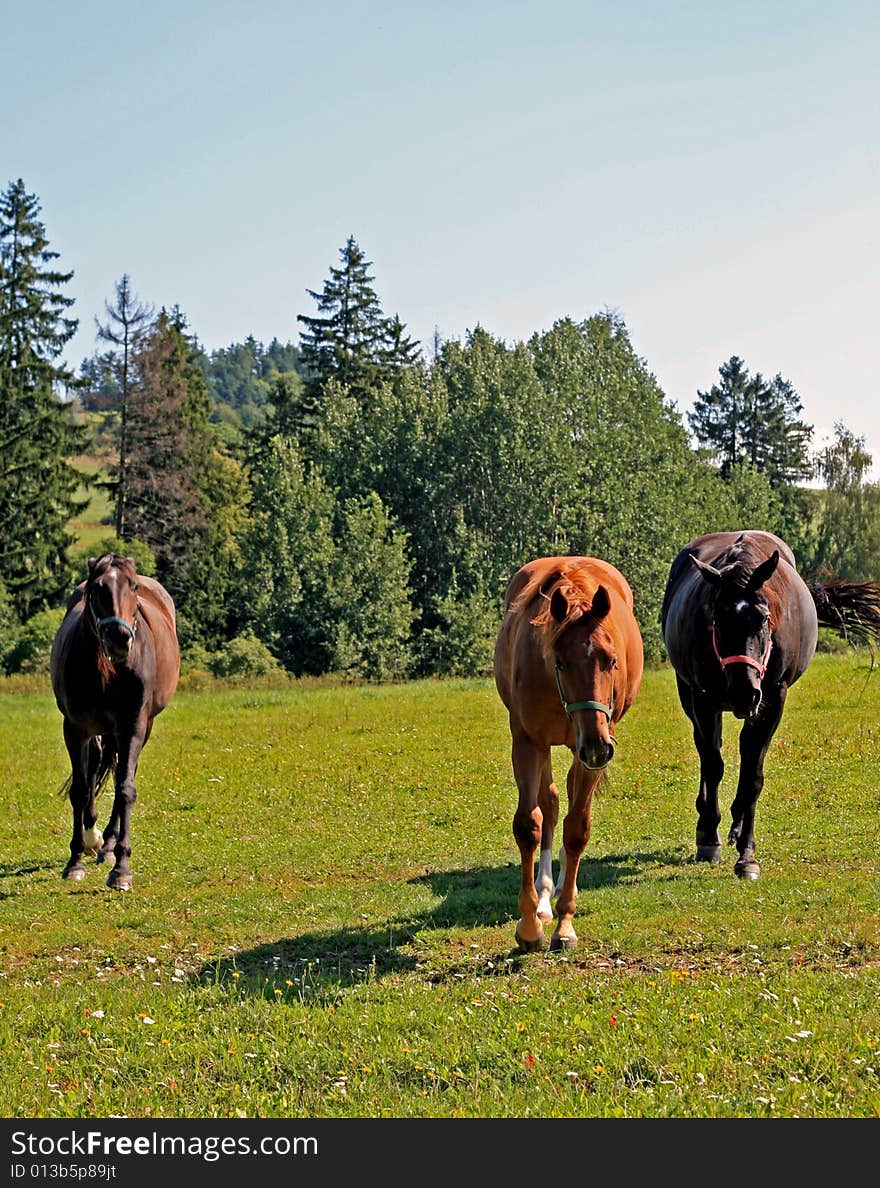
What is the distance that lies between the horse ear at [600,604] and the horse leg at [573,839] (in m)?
1.17

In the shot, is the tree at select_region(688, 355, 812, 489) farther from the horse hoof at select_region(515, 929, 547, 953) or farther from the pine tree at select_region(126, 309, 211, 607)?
the horse hoof at select_region(515, 929, 547, 953)

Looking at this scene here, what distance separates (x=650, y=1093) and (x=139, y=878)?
7.50m

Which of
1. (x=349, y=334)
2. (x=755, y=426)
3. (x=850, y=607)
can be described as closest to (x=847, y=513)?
(x=755, y=426)

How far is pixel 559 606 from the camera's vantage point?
23.9 ft

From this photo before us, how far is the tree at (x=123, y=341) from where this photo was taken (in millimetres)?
54094

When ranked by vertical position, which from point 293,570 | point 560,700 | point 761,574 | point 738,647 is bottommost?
point 560,700

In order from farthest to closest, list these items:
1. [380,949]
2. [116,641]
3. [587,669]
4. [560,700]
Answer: [116,641], [380,949], [560,700], [587,669]

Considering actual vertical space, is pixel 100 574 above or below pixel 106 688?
above

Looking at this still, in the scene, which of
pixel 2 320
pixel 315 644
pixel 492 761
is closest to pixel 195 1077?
pixel 492 761

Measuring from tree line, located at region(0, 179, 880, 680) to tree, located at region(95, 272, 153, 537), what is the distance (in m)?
0.11

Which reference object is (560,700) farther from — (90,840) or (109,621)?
(90,840)

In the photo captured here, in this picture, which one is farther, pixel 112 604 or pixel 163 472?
pixel 163 472

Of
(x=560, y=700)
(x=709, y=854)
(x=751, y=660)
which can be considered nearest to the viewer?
A: (x=560, y=700)

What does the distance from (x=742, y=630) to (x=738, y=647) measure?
0.15 meters
